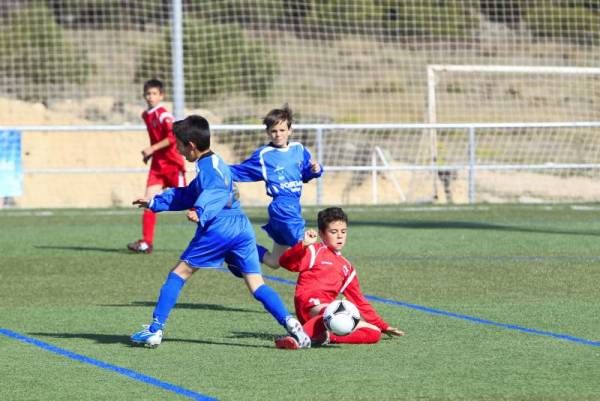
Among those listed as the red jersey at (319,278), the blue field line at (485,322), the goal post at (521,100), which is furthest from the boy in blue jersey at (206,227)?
the goal post at (521,100)

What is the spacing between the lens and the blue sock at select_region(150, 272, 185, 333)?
8578 mm

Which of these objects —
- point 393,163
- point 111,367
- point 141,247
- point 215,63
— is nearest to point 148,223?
point 141,247

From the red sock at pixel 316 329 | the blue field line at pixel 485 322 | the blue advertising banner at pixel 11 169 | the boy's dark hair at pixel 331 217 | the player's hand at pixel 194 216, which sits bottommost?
the blue advertising banner at pixel 11 169

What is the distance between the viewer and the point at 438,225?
18.4 metres

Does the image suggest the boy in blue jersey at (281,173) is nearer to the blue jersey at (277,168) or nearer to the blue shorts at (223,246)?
the blue jersey at (277,168)

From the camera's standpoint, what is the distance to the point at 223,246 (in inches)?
344

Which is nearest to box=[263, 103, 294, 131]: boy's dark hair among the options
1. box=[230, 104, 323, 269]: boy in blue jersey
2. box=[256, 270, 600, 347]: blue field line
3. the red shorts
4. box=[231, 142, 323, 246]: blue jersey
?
box=[230, 104, 323, 269]: boy in blue jersey

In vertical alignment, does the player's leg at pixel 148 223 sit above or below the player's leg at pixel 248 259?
below

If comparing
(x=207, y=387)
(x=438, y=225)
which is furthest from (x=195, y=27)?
(x=207, y=387)

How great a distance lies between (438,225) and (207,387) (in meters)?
Answer: 11.5

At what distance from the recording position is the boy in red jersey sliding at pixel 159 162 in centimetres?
1463

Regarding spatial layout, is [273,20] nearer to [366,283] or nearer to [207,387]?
[366,283]

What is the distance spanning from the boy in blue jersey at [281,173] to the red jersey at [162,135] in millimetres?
3911

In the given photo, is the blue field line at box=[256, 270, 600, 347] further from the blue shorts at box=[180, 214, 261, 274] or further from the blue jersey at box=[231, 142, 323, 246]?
the blue shorts at box=[180, 214, 261, 274]
